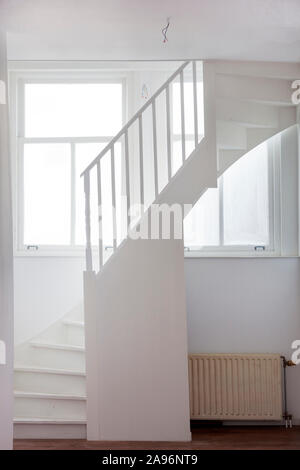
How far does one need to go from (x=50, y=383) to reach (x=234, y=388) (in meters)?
1.68

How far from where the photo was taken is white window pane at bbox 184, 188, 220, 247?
6.09 metres

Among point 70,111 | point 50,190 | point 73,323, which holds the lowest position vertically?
point 73,323

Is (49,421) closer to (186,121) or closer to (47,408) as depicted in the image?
(47,408)

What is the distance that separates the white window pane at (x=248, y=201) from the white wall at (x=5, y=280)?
2415mm

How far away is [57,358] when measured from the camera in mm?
5719

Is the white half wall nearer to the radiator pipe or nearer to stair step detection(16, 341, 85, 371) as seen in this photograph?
stair step detection(16, 341, 85, 371)

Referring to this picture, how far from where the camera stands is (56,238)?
642 centimetres

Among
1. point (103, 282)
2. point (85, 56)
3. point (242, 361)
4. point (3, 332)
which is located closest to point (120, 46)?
point (85, 56)

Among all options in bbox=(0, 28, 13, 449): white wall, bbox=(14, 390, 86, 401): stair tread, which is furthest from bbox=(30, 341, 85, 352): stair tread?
bbox=(0, 28, 13, 449): white wall

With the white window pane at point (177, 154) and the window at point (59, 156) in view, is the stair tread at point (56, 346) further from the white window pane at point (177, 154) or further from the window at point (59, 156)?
the white window pane at point (177, 154)

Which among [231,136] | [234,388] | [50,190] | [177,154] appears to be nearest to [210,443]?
[234,388]

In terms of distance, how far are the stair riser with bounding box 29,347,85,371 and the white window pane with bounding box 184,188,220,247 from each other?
1.54 metres
